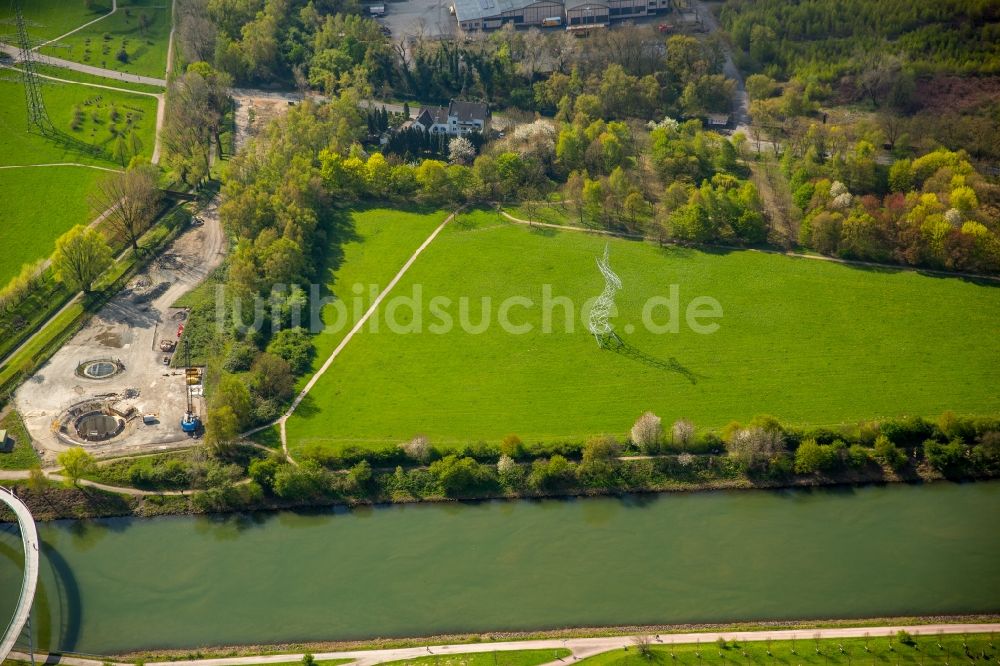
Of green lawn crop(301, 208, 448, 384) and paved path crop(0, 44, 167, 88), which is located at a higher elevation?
paved path crop(0, 44, 167, 88)

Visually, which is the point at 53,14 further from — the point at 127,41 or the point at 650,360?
the point at 650,360

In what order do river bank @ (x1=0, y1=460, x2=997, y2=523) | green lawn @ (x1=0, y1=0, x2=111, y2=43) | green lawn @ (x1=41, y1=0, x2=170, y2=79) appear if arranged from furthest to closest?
green lawn @ (x1=0, y1=0, x2=111, y2=43) → green lawn @ (x1=41, y1=0, x2=170, y2=79) → river bank @ (x1=0, y1=460, x2=997, y2=523)

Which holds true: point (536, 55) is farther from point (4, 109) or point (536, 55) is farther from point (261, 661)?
point (261, 661)

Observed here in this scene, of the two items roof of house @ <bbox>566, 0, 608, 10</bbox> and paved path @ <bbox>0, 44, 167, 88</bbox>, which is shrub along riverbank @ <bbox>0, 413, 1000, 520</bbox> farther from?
roof of house @ <bbox>566, 0, 608, 10</bbox>

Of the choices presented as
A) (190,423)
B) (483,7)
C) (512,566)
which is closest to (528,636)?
(512,566)

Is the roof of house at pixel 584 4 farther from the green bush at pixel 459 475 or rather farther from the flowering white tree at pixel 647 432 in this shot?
the green bush at pixel 459 475

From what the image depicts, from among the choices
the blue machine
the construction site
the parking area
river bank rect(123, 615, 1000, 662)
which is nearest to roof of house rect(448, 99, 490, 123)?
the parking area

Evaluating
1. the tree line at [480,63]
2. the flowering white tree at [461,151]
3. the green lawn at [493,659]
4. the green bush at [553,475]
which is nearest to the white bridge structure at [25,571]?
the green lawn at [493,659]
